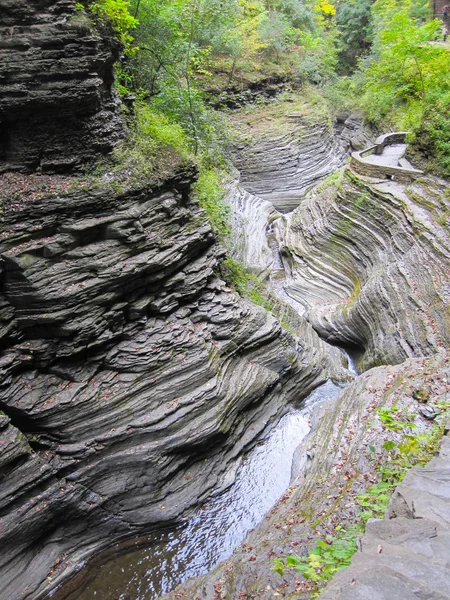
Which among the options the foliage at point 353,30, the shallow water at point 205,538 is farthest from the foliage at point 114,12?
the foliage at point 353,30

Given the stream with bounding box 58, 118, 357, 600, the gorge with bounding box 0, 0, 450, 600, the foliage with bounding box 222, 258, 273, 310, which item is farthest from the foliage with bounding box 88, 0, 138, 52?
the stream with bounding box 58, 118, 357, 600

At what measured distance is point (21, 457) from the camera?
25.0ft

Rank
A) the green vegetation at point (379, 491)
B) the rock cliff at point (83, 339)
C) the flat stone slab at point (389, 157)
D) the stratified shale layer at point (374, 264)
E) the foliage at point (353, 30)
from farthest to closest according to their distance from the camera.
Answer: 1. the foliage at point (353, 30)
2. the flat stone slab at point (389, 157)
3. the stratified shale layer at point (374, 264)
4. the rock cliff at point (83, 339)
5. the green vegetation at point (379, 491)

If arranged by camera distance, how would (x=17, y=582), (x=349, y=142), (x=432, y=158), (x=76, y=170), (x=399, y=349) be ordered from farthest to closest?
(x=349, y=142) < (x=432, y=158) < (x=399, y=349) < (x=76, y=170) < (x=17, y=582)

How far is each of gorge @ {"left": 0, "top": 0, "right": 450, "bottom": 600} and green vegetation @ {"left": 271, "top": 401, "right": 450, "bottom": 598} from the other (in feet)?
1.16

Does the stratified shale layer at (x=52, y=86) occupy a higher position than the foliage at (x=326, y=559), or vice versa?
the stratified shale layer at (x=52, y=86)

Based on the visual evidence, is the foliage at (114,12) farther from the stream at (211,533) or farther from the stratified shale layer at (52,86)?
the stream at (211,533)

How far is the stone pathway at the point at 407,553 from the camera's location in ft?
10.5

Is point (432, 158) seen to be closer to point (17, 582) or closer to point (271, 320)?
point (271, 320)

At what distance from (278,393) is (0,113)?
32.8 ft

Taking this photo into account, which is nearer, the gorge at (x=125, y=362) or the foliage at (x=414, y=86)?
the gorge at (x=125, y=362)

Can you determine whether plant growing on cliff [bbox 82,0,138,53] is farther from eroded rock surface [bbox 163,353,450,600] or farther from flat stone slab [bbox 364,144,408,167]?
flat stone slab [bbox 364,144,408,167]

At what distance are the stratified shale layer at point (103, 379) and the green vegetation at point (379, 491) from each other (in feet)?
12.7

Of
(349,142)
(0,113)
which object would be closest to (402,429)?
(0,113)
